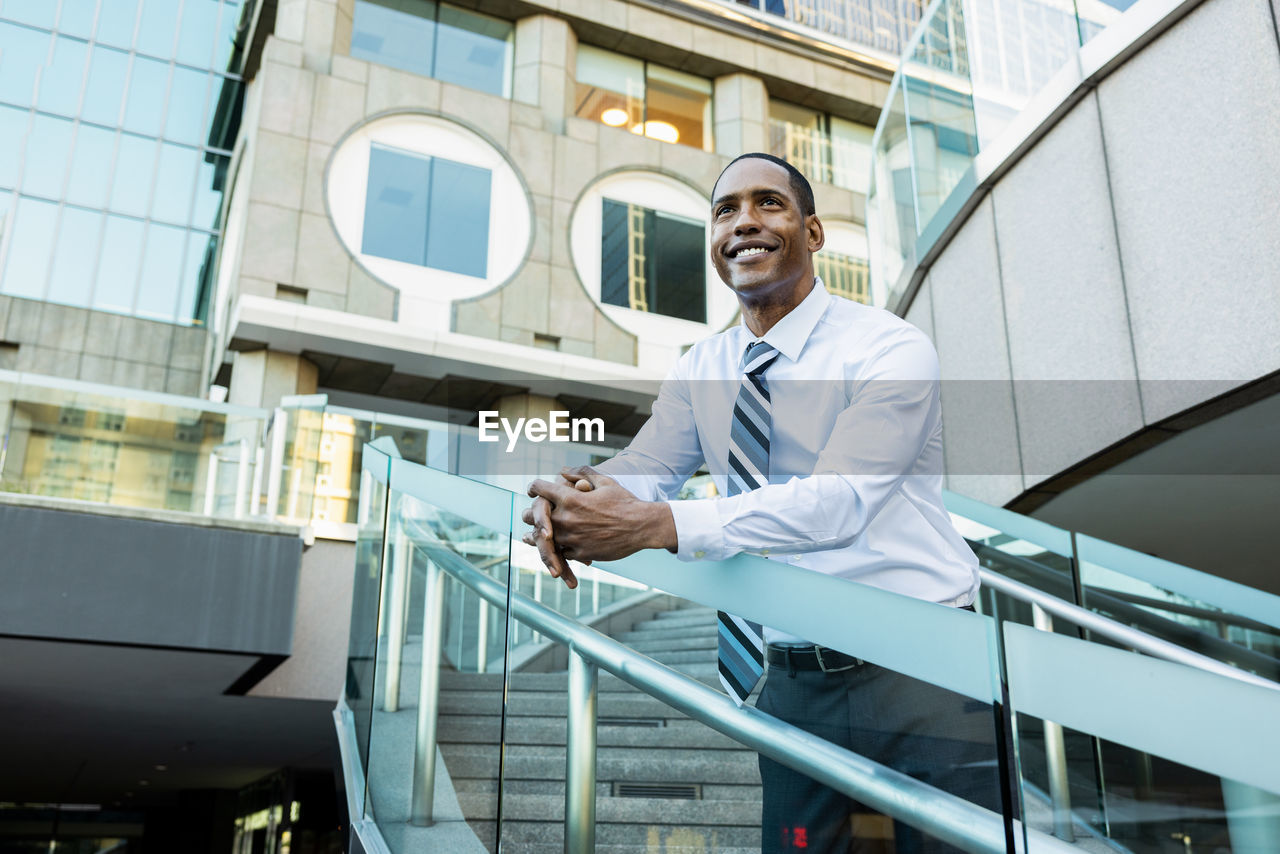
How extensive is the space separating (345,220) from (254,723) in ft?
27.1

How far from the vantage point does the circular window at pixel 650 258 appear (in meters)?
18.4

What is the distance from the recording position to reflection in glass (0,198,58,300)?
20328 millimetres

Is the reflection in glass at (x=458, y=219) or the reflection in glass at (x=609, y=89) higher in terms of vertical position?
the reflection in glass at (x=609, y=89)

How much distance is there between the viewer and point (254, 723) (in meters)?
12.0

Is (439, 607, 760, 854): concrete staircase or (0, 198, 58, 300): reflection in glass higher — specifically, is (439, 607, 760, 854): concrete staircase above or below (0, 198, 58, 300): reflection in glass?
below

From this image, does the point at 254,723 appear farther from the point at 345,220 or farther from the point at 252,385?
the point at 345,220

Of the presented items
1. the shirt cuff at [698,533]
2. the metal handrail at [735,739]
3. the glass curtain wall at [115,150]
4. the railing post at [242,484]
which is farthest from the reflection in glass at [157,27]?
the shirt cuff at [698,533]

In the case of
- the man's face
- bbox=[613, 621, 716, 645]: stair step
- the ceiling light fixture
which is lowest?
bbox=[613, 621, 716, 645]: stair step

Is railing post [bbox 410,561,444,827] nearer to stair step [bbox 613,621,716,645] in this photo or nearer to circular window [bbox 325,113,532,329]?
stair step [bbox 613,621,716,645]

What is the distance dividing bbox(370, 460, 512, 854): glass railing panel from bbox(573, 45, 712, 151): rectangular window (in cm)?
1676

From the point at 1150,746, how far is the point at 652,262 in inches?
718

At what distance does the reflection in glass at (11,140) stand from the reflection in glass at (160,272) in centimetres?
276

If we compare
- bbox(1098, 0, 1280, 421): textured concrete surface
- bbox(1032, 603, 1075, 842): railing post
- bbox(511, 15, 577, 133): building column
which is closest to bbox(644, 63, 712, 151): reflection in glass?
bbox(511, 15, 577, 133): building column

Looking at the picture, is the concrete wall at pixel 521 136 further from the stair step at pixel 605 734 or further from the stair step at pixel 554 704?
the stair step at pixel 605 734
